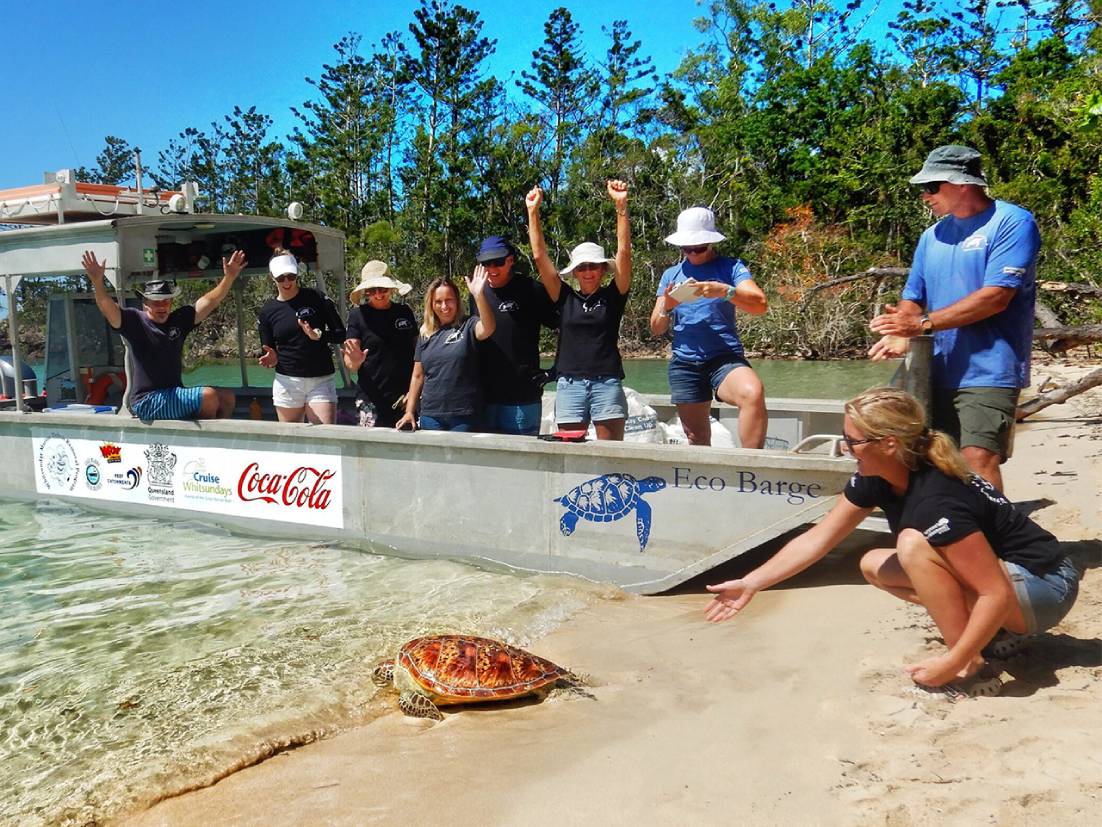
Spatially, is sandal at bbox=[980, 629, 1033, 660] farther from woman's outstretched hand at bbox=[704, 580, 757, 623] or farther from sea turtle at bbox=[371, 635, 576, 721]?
sea turtle at bbox=[371, 635, 576, 721]

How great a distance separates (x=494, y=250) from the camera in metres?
5.76

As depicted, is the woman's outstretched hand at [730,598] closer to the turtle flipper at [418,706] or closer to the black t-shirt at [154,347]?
the turtle flipper at [418,706]

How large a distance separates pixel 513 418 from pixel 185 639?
2.55 metres

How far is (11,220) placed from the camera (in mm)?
8367

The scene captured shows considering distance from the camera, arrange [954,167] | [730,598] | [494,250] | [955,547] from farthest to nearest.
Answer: [494,250] → [954,167] → [730,598] → [955,547]

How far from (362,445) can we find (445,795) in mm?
3649

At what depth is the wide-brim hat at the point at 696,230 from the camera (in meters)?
5.32

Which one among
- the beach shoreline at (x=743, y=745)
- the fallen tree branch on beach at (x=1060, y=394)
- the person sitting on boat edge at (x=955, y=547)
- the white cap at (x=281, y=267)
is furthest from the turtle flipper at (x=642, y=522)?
the white cap at (x=281, y=267)

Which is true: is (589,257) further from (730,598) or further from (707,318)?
(730,598)

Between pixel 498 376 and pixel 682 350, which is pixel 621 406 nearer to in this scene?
pixel 682 350

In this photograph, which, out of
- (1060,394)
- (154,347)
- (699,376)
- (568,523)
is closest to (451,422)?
(568,523)

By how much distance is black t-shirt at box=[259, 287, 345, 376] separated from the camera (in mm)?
6902

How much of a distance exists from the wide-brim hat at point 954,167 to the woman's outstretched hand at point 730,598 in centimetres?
210

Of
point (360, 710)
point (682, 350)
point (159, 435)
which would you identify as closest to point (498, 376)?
point (682, 350)
